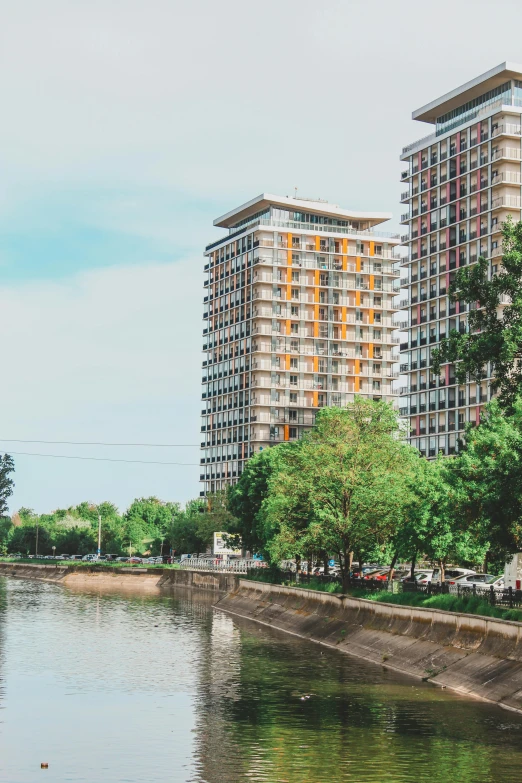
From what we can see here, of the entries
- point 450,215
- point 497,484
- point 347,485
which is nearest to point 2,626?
point 347,485

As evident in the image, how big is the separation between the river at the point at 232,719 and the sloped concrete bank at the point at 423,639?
1329 mm

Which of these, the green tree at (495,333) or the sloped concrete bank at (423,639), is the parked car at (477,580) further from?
the green tree at (495,333)

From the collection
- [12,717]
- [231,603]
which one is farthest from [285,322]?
[12,717]

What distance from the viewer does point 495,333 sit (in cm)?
5438

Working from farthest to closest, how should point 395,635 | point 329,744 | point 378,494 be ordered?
1. point 378,494
2. point 395,635
3. point 329,744

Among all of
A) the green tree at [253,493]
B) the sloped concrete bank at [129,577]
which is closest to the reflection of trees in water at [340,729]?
the green tree at [253,493]

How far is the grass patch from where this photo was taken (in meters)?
54.4

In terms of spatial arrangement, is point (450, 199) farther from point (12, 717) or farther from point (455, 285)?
point (12, 717)

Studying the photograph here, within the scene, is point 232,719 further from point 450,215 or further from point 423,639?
point 450,215

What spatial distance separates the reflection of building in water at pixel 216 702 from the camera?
37.9 meters

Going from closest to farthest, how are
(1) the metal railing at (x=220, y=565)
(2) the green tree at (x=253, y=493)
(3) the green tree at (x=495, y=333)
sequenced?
(3) the green tree at (x=495, y=333)
(2) the green tree at (x=253, y=493)
(1) the metal railing at (x=220, y=565)

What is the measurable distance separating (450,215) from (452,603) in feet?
332

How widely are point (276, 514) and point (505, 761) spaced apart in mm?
51670

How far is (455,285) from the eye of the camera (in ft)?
187
